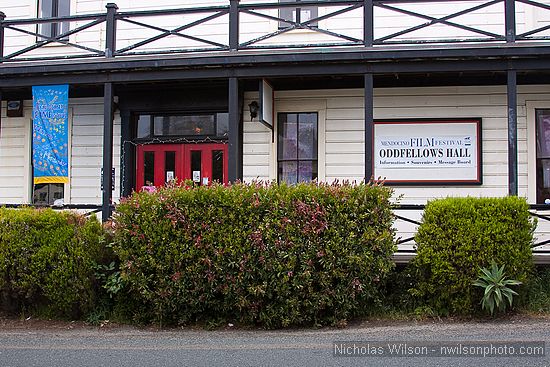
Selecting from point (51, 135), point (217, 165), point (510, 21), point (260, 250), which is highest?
point (510, 21)

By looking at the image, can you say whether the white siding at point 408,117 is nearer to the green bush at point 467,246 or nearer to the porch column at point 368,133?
the porch column at point 368,133

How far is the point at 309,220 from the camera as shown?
7691 millimetres

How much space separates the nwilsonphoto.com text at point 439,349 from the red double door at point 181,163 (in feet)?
18.0

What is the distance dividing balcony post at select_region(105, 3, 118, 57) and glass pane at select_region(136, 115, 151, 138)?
1878 millimetres

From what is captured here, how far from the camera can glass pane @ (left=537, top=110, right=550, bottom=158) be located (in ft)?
35.8

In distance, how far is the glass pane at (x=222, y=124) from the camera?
11.6 m

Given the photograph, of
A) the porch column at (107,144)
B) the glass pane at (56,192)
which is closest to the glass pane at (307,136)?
the porch column at (107,144)

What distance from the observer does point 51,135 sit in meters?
10.6

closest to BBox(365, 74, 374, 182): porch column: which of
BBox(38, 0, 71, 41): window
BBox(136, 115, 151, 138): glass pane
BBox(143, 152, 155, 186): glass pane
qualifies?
BBox(143, 152, 155, 186): glass pane

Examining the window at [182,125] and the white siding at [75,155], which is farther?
the white siding at [75,155]

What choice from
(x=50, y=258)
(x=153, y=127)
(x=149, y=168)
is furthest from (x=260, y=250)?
(x=153, y=127)

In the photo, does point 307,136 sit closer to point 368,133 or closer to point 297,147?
point 297,147

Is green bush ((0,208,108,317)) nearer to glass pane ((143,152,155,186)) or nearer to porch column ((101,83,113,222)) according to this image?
porch column ((101,83,113,222))

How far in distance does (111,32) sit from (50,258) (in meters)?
4.33
